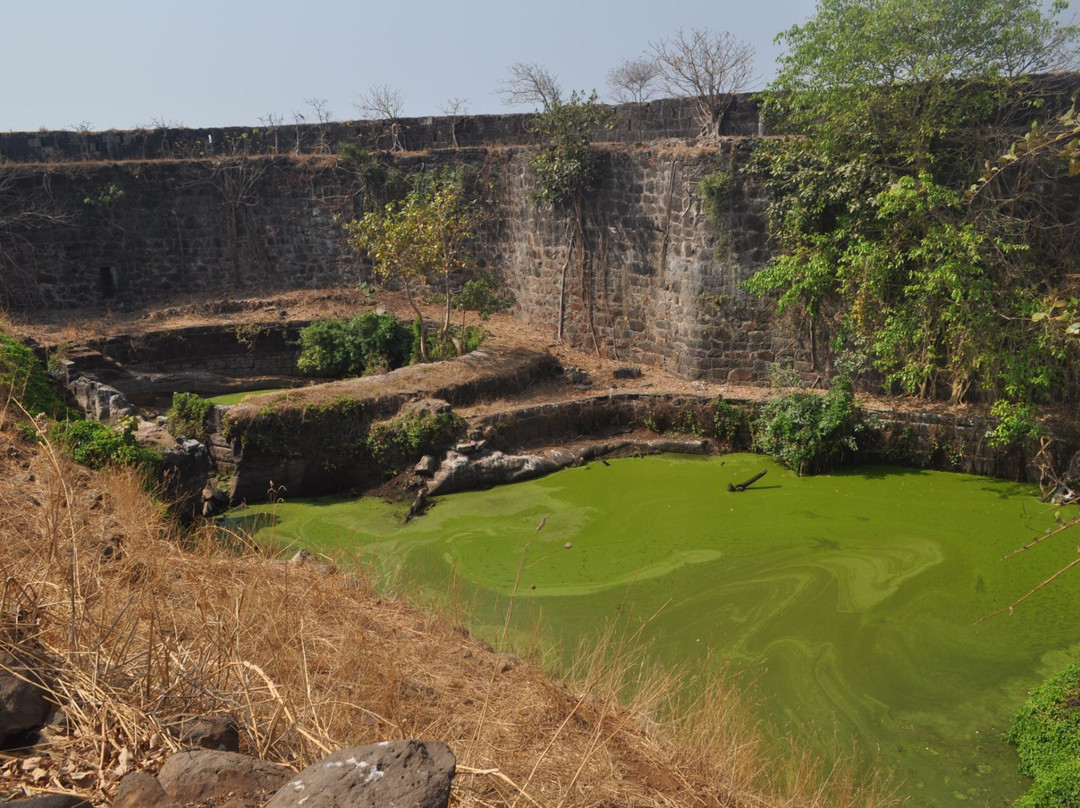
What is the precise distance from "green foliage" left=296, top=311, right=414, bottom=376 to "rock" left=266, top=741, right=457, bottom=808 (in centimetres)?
1139

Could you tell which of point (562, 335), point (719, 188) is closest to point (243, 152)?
point (562, 335)

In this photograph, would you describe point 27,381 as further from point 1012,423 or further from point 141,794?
point 1012,423

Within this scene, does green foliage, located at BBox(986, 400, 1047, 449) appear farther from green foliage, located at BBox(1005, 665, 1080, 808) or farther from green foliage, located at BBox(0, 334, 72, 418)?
green foliage, located at BBox(0, 334, 72, 418)

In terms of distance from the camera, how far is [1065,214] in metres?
9.76

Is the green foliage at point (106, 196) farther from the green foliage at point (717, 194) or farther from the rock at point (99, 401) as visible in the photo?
the green foliage at point (717, 194)

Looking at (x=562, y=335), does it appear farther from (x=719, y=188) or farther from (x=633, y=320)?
(x=719, y=188)

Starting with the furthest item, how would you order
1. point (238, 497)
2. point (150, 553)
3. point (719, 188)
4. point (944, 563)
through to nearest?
point (719, 188) → point (238, 497) → point (944, 563) → point (150, 553)

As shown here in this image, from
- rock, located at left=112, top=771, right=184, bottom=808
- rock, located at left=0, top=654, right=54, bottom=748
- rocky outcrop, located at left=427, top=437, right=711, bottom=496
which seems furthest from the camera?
rocky outcrop, located at left=427, top=437, right=711, bottom=496

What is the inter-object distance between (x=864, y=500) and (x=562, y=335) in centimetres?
614

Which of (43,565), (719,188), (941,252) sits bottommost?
(43,565)

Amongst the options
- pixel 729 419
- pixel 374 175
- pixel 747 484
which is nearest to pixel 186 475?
pixel 747 484

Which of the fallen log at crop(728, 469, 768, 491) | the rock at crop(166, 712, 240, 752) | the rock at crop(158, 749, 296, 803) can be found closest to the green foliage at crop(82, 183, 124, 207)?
the fallen log at crop(728, 469, 768, 491)

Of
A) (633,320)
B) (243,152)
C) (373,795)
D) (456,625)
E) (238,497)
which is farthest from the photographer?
(243,152)

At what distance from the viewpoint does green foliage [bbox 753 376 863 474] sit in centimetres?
1013
